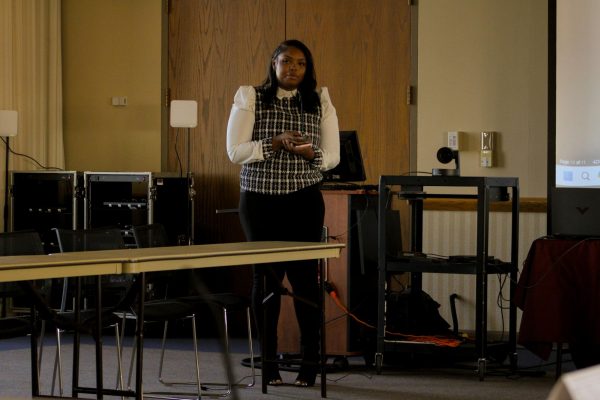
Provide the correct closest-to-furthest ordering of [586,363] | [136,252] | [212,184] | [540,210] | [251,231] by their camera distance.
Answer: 1. [136,252]
2. [251,231]
3. [586,363]
4. [540,210]
5. [212,184]

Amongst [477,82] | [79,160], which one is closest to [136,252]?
[477,82]

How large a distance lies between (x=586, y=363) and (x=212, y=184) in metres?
3.30

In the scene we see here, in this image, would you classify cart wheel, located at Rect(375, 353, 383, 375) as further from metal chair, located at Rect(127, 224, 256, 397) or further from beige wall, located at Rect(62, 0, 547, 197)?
beige wall, located at Rect(62, 0, 547, 197)

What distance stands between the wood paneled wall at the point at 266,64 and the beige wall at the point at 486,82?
0.19 m

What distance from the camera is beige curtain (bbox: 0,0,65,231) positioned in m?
6.88

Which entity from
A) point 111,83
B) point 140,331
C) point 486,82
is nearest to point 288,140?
point 140,331

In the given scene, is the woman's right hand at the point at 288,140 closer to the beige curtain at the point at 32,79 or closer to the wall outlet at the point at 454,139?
the wall outlet at the point at 454,139

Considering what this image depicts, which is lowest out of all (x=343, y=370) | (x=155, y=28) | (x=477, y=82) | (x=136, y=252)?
(x=343, y=370)

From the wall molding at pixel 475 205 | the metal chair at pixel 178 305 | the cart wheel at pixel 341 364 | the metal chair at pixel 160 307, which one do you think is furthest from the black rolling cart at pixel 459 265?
the wall molding at pixel 475 205

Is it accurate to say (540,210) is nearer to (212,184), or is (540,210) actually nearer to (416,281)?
(416,281)

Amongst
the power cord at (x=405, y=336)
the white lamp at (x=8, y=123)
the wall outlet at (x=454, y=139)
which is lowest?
the power cord at (x=405, y=336)

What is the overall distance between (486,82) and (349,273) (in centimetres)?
204

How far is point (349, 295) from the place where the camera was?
17.0 feet

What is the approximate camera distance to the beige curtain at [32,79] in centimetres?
688
